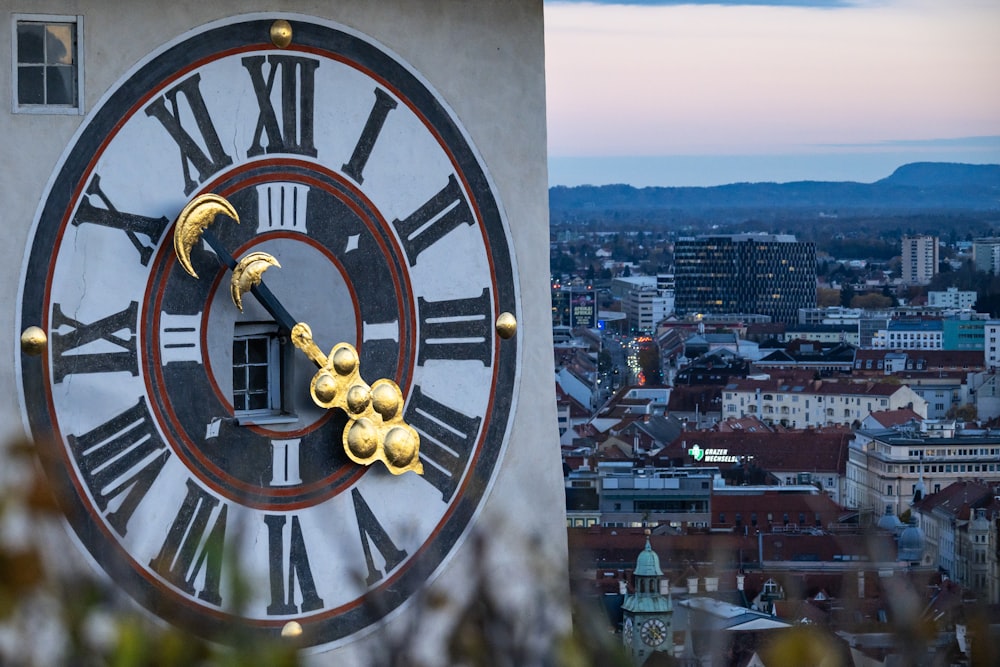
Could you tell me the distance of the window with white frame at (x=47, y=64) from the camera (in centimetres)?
340

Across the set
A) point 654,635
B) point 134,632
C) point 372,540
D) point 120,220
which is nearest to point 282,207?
point 120,220

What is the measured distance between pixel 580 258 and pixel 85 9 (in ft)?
288

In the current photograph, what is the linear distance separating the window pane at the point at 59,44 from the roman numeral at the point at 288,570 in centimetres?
89

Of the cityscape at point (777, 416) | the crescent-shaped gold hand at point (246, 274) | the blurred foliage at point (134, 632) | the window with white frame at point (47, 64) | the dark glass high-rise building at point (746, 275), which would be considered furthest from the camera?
the dark glass high-rise building at point (746, 275)

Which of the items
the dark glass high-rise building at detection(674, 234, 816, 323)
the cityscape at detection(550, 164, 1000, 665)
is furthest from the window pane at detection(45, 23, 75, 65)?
the dark glass high-rise building at detection(674, 234, 816, 323)

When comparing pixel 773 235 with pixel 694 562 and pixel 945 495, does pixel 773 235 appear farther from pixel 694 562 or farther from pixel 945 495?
pixel 694 562

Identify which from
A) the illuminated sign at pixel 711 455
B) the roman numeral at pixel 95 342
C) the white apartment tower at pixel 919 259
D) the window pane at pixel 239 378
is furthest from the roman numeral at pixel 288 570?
the white apartment tower at pixel 919 259

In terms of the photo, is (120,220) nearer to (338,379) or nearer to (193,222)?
(193,222)

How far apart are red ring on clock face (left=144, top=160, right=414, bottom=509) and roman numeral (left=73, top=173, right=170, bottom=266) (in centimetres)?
4

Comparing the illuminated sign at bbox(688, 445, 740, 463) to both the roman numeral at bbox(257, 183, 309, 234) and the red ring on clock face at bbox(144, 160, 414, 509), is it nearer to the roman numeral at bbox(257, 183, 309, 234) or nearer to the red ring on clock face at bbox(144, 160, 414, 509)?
the red ring on clock face at bbox(144, 160, 414, 509)

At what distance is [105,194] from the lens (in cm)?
345

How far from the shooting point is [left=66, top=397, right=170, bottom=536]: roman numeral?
3.45 metres

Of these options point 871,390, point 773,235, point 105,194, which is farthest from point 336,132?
point 773,235

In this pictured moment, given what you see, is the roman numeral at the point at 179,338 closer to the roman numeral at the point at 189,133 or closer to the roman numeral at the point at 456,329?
the roman numeral at the point at 189,133
